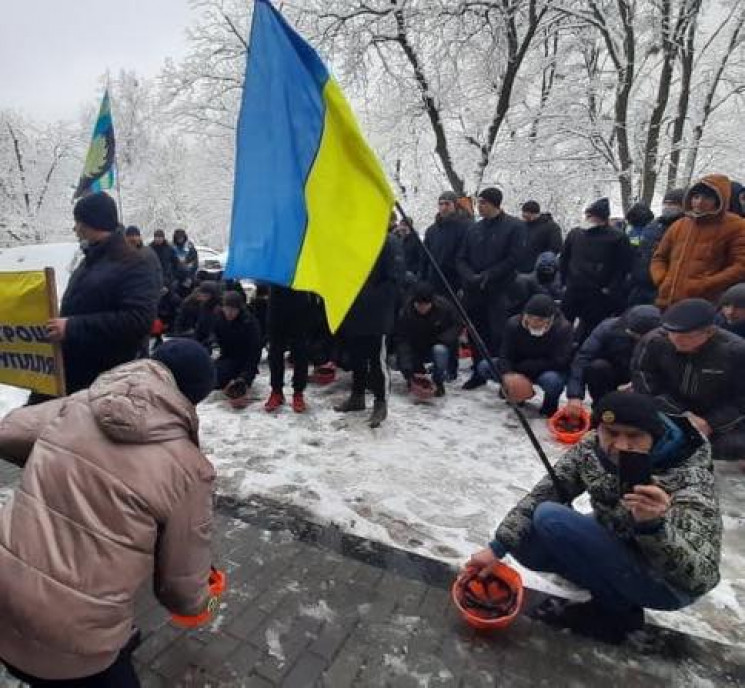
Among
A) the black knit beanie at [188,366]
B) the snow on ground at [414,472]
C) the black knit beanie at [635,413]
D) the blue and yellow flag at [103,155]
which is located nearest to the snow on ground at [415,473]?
the snow on ground at [414,472]

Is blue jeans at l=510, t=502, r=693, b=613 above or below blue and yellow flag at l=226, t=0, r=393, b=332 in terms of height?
below

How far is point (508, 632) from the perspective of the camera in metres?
2.35

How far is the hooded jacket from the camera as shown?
4.28 metres

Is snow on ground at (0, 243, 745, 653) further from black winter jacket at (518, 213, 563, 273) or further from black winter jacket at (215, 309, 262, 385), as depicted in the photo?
black winter jacket at (518, 213, 563, 273)

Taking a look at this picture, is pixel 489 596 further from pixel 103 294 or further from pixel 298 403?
pixel 298 403

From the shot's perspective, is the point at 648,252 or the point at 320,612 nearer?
the point at 320,612

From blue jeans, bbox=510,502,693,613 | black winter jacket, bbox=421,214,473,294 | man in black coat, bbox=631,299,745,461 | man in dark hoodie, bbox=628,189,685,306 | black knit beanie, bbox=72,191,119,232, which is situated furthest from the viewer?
black winter jacket, bbox=421,214,473,294

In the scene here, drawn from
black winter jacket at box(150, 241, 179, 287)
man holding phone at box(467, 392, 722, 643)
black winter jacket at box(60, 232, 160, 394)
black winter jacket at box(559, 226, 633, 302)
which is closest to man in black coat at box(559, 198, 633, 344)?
black winter jacket at box(559, 226, 633, 302)

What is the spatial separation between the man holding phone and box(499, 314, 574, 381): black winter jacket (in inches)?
97.8

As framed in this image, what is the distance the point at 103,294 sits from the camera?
9.45 ft

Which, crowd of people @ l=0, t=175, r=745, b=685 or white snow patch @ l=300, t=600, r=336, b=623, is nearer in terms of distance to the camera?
crowd of people @ l=0, t=175, r=745, b=685

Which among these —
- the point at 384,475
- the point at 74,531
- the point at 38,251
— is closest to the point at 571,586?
the point at 384,475

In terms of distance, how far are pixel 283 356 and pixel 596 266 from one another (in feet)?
10.9

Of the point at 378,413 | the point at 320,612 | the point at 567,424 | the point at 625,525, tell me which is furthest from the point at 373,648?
the point at 567,424
